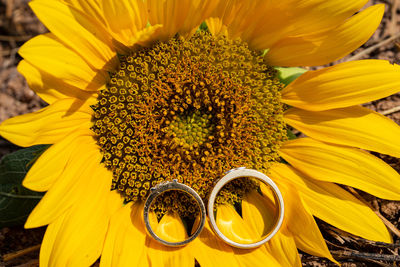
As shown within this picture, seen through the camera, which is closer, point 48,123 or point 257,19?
point 48,123

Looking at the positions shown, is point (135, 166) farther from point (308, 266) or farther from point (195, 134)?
point (308, 266)

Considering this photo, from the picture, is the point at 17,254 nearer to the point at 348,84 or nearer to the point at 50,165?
the point at 50,165

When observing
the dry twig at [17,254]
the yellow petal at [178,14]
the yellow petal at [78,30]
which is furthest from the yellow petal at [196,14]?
the dry twig at [17,254]

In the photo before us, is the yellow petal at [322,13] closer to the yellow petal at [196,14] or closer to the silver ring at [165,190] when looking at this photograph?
the yellow petal at [196,14]

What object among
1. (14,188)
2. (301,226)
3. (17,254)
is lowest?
(17,254)

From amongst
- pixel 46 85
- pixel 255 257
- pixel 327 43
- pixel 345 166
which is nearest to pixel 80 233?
pixel 46 85

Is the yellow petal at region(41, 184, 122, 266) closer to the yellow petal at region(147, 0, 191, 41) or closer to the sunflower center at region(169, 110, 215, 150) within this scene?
the sunflower center at region(169, 110, 215, 150)
